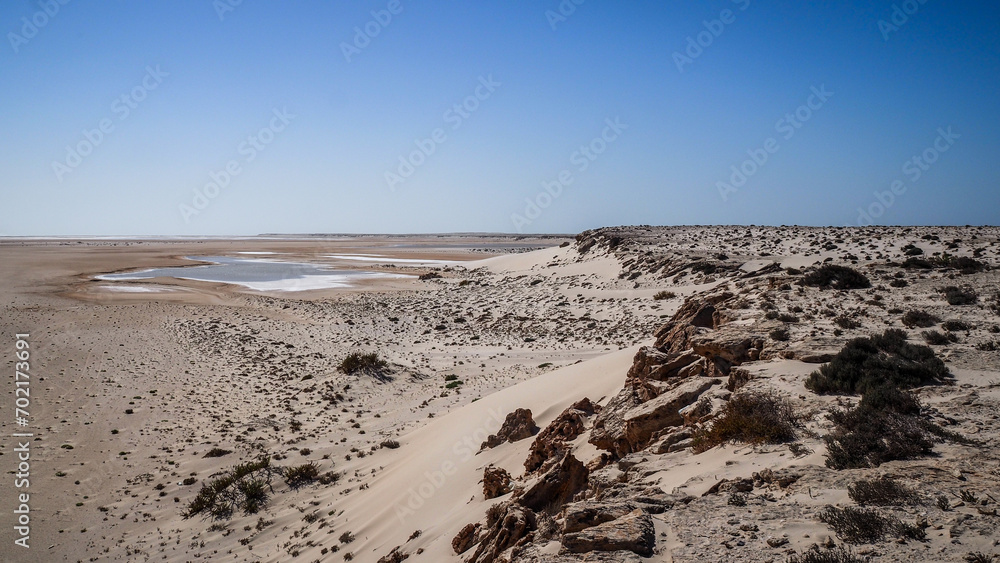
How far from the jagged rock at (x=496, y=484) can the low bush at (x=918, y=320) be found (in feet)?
27.4

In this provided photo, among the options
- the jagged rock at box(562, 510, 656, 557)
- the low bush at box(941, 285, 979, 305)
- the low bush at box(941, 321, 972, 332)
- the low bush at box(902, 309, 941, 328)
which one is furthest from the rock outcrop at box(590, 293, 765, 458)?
the low bush at box(941, 285, 979, 305)

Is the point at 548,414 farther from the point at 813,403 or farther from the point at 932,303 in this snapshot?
the point at 932,303

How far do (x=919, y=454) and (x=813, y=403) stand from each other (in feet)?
4.95

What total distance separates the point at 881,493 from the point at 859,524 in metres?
0.60

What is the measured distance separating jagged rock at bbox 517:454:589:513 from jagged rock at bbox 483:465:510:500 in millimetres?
1546

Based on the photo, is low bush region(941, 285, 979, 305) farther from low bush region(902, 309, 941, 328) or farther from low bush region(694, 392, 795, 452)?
low bush region(694, 392, 795, 452)

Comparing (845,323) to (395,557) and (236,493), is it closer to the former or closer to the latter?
(395,557)

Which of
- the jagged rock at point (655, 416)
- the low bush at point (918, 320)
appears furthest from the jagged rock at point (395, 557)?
the low bush at point (918, 320)

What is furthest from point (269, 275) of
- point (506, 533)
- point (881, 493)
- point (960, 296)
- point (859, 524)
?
point (859, 524)

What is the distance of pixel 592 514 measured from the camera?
4.89 m

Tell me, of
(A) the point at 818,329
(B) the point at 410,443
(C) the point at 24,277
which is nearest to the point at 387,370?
(B) the point at 410,443

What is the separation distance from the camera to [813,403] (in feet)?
22.1

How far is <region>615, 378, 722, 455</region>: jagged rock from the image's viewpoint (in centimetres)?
721

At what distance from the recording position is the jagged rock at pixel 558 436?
818 centimetres
